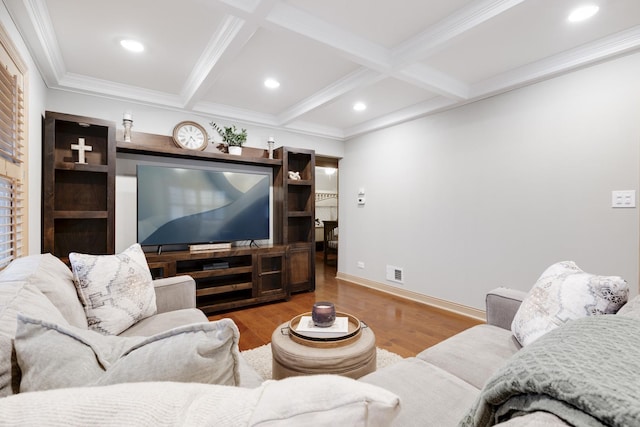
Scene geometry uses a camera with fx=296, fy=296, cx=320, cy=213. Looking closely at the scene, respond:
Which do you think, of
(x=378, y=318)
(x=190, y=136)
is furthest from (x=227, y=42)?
(x=378, y=318)

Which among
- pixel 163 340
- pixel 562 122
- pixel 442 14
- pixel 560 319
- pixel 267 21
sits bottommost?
pixel 560 319

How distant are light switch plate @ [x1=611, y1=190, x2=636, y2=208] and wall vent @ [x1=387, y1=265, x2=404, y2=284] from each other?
84.9 inches

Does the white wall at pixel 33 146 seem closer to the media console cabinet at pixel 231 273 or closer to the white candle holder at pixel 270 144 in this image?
the media console cabinet at pixel 231 273

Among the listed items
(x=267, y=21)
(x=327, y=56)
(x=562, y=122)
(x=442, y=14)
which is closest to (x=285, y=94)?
(x=327, y=56)

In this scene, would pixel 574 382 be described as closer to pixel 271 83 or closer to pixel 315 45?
pixel 315 45

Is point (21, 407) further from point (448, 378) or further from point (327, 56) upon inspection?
point (327, 56)

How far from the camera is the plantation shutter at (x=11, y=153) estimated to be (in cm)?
164

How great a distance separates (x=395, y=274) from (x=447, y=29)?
9.25 feet

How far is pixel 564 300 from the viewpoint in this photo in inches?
49.6

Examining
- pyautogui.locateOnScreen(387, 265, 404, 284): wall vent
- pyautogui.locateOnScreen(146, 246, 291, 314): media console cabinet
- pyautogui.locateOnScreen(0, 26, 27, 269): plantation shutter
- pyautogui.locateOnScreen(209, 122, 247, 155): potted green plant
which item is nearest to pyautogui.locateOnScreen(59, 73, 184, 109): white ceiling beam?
pyautogui.locateOnScreen(209, 122, 247, 155): potted green plant

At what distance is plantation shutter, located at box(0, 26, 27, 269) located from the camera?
164 centimetres

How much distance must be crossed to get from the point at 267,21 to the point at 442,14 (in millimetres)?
1167

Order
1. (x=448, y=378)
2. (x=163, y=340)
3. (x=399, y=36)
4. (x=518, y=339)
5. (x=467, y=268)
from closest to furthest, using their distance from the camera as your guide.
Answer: (x=163, y=340) < (x=448, y=378) < (x=518, y=339) < (x=399, y=36) < (x=467, y=268)

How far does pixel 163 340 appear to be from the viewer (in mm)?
644
